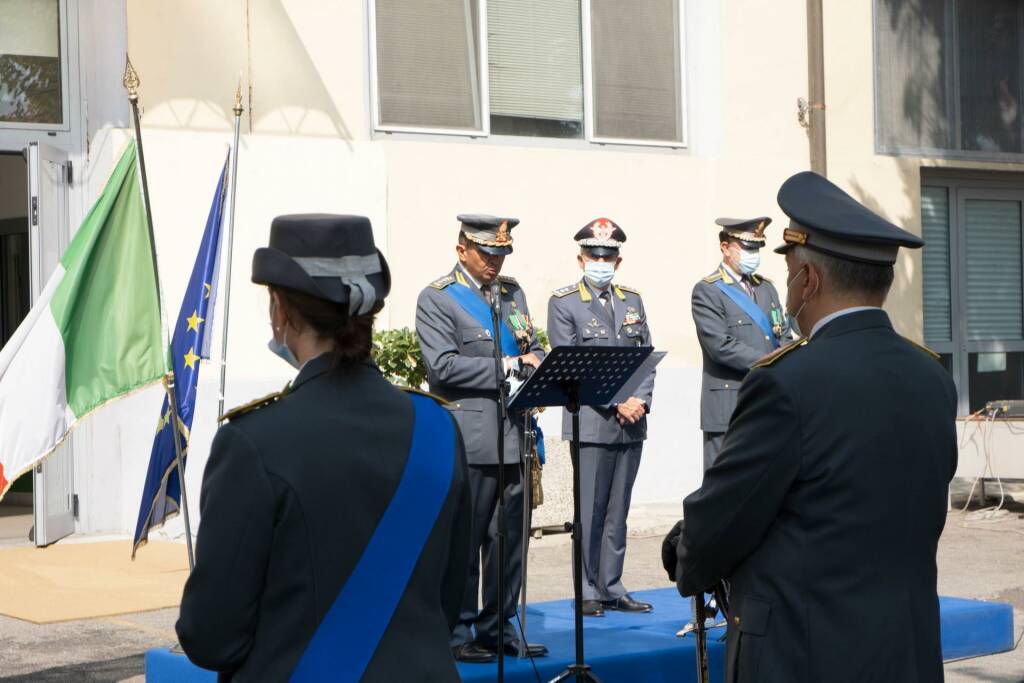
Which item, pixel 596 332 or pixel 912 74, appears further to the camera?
pixel 912 74

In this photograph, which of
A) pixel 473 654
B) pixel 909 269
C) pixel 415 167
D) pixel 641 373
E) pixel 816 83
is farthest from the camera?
pixel 909 269

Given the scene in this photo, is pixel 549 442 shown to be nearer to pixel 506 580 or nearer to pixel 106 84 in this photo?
pixel 106 84

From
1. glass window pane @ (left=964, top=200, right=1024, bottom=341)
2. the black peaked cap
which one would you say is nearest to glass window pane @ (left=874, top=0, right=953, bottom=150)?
glass window pane @ (left=964, top=200, right=1024, bottom=341)

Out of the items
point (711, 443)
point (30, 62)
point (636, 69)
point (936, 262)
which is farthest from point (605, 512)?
point (936, 262)

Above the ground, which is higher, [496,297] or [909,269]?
[909,269]

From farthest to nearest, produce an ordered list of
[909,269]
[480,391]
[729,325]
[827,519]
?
[909,269] → [729,325] → [480,391] → [827,519]

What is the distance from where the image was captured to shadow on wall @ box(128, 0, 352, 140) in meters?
10.4

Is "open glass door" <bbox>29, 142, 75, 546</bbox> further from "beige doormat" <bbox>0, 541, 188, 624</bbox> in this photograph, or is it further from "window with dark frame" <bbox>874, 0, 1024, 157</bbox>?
"window with dark frame" <bbox>874, 0, 1024, 157</bbox>

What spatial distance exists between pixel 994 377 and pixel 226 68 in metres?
8.78

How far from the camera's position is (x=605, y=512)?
23.9 ft

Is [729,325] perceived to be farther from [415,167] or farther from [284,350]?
[284,350]

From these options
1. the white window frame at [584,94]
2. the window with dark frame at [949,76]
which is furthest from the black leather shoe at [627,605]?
the window with dark frame at [949,76]

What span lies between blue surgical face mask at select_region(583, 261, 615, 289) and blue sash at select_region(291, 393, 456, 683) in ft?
15.4

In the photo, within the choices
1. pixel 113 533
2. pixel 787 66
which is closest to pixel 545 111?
pixel 787 66
